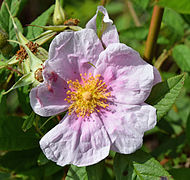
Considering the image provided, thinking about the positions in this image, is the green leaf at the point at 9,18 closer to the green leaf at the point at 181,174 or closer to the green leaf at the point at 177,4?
the green leaf at the point at 177,4

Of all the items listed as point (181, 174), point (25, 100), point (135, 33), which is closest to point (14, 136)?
point (25, 100)

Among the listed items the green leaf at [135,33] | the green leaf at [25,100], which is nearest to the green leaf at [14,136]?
the green leaf at [25,100]

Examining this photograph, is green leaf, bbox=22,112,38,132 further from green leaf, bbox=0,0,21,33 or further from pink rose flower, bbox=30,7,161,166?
green leaf, bbox=0,0,21,33

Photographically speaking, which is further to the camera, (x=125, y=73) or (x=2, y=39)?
(x=2, y=39)

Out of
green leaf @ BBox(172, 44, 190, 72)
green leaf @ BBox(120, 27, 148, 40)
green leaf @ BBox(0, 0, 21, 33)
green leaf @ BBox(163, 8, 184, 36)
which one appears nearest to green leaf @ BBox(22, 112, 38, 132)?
green leaf @ BBox(0, 0, 21, 33)

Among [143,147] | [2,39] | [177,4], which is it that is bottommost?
[143,147]

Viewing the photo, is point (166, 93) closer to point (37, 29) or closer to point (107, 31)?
point (107, 31)
